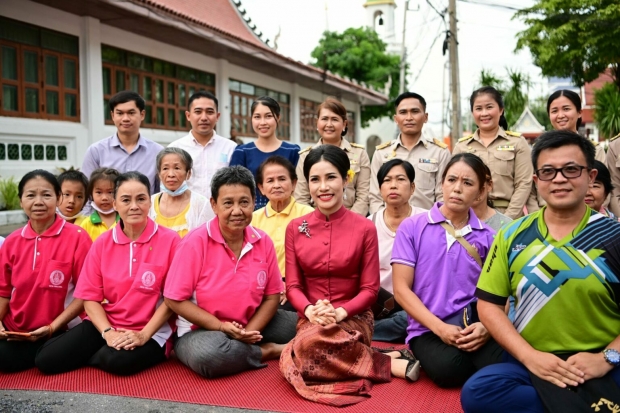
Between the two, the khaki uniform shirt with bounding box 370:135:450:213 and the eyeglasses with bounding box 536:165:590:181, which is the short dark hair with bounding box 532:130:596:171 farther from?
the khaki uniform shirt with bounding box 370:135:450:213

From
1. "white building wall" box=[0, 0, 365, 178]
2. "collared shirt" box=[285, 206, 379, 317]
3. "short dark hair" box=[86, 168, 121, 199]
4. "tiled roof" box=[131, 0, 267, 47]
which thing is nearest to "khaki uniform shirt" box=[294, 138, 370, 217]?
"collared shirt" box=[285, 206, 379, 317]

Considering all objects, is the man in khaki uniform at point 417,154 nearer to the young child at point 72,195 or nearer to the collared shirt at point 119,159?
the collared shirt at point 119,159

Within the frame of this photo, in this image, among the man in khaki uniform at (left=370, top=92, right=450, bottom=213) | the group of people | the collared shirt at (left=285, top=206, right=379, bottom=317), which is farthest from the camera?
the man in khaki uniform at (left=370, top=92, right=450, bottom=213)

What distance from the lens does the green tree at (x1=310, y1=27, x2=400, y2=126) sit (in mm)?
29141

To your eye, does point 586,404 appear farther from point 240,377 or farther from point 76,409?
point 76,409

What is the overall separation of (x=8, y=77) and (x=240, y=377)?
7989mm

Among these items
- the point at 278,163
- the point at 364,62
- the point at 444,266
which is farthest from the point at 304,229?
the point at 364,62

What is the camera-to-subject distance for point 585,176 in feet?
8.82

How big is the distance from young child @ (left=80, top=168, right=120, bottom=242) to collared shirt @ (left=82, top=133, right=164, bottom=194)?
21.8 inches

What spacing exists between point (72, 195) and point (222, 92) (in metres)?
11.0

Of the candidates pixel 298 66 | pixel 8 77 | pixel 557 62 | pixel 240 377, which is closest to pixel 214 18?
pixel 298 66

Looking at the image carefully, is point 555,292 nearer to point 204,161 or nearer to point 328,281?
point 328,281

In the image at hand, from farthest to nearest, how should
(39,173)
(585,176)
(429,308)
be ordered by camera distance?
(39,173) < (429,308) < (585,176)

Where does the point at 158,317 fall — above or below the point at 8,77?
below
